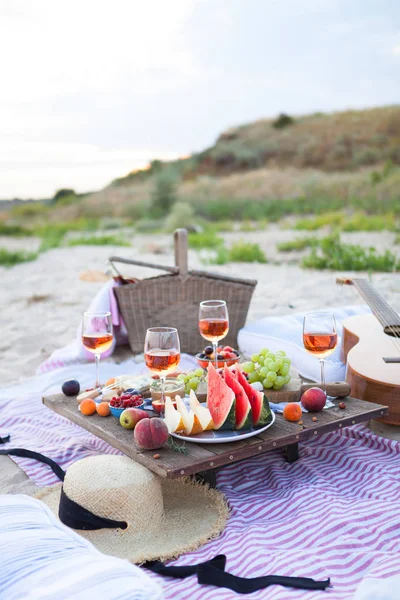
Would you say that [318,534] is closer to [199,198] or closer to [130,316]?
[130,316]

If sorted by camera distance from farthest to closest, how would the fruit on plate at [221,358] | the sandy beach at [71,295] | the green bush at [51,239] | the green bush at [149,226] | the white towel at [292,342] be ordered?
the green bush at [149,226] → the green bush at [51,239] → the sandy beach at [71,295] → the white towel at [292,342] → the fruit on plate at [221,358]

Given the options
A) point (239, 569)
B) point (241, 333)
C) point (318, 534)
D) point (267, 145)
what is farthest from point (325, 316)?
point (267, 145)

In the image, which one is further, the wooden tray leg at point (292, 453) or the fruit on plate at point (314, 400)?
the wooden tray leg at point (292, 453)

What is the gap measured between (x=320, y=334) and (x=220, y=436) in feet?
2.43

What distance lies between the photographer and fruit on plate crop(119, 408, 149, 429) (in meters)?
3.20

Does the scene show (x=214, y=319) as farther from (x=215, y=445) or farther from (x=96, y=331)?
(x=215, y=445)

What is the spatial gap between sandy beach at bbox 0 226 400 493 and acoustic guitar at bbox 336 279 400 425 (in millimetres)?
300

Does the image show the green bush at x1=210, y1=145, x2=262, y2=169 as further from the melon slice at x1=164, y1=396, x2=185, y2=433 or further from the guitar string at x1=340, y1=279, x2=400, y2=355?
the melon slice at x1=164, y1=396, x2=185, y2=433

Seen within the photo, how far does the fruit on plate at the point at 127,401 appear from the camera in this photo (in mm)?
3410

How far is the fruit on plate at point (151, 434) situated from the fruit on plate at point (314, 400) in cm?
86

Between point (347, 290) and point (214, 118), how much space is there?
24.4 m

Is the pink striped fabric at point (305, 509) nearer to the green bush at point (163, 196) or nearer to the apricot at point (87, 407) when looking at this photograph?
the apricot at point (87, 407)

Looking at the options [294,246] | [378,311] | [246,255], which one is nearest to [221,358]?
[378,311]

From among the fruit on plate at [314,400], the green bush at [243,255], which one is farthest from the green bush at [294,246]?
the fruit on plate at [314,400]
